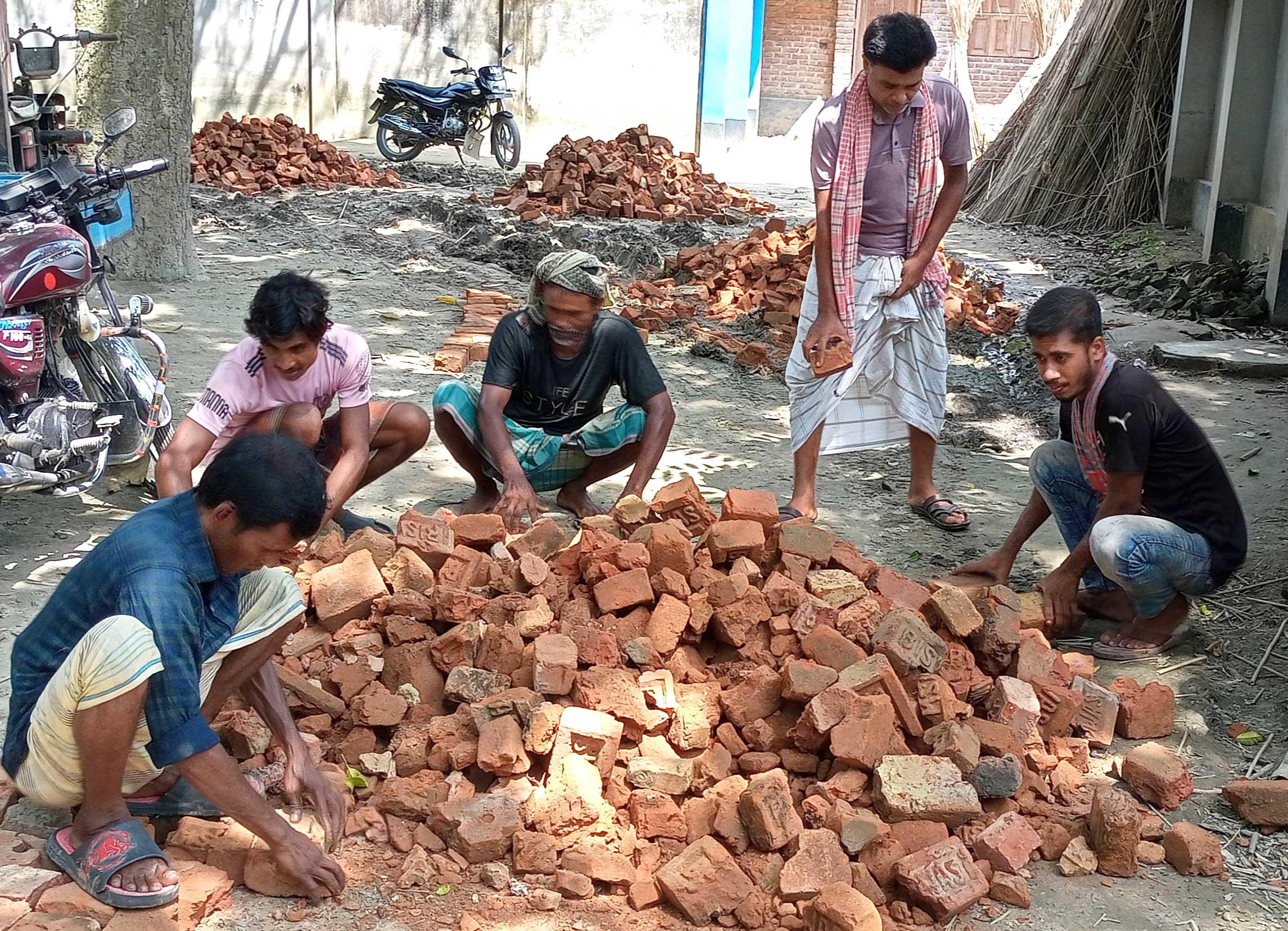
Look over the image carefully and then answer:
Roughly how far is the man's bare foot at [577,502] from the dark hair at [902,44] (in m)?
1.83

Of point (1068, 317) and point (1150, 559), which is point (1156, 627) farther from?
point (1068, 317)

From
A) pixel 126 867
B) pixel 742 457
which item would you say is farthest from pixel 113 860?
pixel 742 457

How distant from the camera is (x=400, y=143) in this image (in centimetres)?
1388

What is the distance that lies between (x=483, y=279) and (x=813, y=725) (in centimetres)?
615

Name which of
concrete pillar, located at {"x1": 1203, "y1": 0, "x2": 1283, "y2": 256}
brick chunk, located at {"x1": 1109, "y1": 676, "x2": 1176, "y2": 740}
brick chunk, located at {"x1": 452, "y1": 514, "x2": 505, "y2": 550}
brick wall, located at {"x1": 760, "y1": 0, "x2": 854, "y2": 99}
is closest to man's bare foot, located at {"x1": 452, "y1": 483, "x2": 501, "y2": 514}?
brick chunk, located at {"x1": 452, "y1": 514, "x2": 505, "y2": 550}

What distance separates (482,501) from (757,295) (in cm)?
385

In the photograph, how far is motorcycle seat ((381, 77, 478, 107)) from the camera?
1382 centimetres

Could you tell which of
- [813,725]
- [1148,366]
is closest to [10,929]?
[813,725]

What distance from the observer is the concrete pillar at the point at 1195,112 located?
34.0ft

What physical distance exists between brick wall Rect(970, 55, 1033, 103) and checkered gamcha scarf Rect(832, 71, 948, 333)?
16352 mm

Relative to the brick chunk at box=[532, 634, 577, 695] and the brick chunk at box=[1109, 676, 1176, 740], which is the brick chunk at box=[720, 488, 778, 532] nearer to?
the brick chunk at box=[532, 634, 577, 695]

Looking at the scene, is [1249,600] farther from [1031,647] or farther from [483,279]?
[483,279]

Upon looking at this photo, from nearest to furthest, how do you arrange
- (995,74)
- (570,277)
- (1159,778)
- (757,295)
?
(1159,778) → (570,277) → (757,295) → (995,74)

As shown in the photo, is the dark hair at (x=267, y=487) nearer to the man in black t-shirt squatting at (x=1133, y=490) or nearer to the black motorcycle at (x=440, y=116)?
the man in black t-shirt squatting at (x=1133, y=490)
